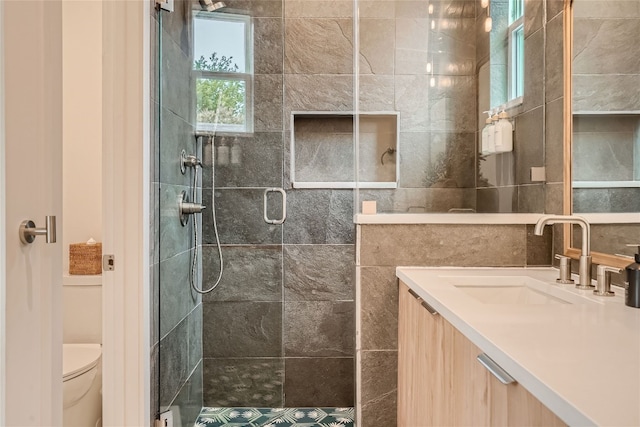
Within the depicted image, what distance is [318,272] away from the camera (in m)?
2.45

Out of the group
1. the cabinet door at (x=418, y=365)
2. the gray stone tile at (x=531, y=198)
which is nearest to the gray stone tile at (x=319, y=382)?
the cabinet door at (x=418, y=365)

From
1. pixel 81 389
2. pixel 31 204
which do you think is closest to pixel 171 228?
pixel 81 389

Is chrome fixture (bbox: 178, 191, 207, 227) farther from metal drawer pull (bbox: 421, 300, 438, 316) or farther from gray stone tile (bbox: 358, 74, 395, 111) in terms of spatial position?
metal drawer pull (bbox: 421, 300, 438, 316)

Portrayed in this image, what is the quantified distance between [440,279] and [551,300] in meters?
0.35

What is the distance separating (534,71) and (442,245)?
848mm

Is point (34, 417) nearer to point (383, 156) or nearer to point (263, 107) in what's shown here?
point (383, 156)

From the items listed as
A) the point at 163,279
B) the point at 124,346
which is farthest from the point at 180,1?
the point at 124,346

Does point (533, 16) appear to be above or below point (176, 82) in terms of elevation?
above

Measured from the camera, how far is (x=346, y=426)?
2.25 meters

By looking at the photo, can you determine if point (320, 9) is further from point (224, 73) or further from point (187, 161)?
point (187, 161)

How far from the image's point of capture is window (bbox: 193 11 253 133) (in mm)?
2271

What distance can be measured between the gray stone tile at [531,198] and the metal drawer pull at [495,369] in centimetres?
113

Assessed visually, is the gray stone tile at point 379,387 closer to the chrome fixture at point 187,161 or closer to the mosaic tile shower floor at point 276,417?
the mosaic tile shower floor at point 276,417

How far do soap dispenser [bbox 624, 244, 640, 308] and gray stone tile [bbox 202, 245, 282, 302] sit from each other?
1.66m
